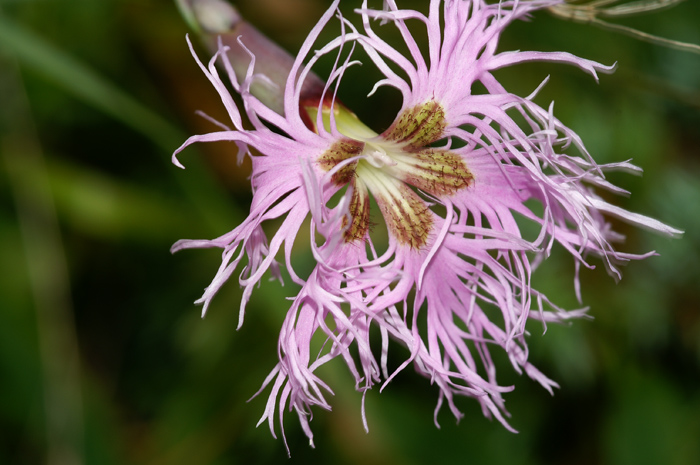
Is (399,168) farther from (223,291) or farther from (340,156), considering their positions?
(223,291)

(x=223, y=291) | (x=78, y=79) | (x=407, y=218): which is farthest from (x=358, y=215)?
(x=223, y=291)

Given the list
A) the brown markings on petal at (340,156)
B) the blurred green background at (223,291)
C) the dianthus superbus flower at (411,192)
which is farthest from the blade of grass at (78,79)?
the brown markings on petal at (340,156)

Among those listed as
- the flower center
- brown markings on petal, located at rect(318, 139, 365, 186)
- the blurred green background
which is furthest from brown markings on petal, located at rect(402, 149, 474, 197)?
the blurred green background

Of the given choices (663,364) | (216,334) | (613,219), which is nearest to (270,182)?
(216,334)

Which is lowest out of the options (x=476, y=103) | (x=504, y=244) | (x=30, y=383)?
(x=30, y=383)

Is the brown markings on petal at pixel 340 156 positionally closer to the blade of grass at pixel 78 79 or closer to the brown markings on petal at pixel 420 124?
the brown markings on petal at pixel 420 124

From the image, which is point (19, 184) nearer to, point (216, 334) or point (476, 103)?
point (216, 334)

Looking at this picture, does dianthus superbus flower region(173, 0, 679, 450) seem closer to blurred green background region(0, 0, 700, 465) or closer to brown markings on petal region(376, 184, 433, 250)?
brown markings on petal region(376, 184, 433, 250)
